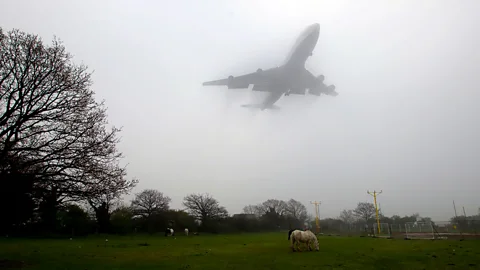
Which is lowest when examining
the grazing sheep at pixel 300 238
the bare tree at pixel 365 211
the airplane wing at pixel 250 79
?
the grazing sheep at pixel 300 238

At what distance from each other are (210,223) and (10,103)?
56.4 meters

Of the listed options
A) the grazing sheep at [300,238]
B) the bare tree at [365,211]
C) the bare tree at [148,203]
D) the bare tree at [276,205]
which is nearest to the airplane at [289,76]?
the grazing sheep at [300,238]

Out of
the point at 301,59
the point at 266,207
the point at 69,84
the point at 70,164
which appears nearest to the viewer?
the point at 70,164

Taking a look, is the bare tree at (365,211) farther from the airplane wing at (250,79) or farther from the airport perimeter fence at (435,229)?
the airplane wing at (250,79)

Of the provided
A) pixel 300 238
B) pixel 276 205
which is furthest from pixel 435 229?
pixel 276 205

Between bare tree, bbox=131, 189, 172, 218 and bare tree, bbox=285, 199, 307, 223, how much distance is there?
40.2 meters

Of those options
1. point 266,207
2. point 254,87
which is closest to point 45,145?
point 254,87

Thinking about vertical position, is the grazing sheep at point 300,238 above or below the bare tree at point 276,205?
below

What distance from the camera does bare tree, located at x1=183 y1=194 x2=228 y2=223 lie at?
75.2 m

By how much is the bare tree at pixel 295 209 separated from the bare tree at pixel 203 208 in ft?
87.8

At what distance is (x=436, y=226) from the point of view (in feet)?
115

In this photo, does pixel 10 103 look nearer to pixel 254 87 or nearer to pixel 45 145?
pixel 45 145

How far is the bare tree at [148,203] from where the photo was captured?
222ft

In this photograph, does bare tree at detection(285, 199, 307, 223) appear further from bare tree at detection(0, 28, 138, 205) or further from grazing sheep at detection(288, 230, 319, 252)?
bare tree at detection(0, 28, 138, 205)
